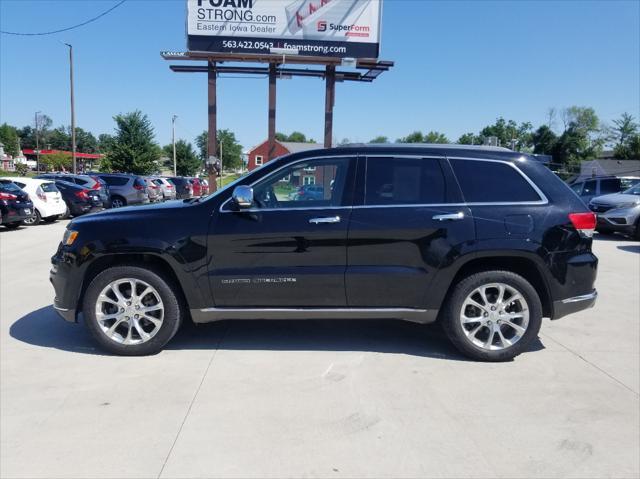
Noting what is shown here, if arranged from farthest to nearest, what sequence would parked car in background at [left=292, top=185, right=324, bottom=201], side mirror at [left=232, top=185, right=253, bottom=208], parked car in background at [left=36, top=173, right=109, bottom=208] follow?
parked car in background at [left=36, top=173, right=109, bottom=208], parked car in background at [left=292, top=185, right=324, bottom=201], side mirror at [left=232, top=185, right=253, bottom=208]

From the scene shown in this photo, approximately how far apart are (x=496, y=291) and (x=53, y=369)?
3.86 metres

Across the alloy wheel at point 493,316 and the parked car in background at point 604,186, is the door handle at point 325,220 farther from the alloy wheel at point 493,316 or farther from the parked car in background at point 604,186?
the parked car in background at point 604,186

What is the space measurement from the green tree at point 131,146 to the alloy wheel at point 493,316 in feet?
141

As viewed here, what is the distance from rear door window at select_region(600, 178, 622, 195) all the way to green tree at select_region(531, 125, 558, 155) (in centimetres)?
7508

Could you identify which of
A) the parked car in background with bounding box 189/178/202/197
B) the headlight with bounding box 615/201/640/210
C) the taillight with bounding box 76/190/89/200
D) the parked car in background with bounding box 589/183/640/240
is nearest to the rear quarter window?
the parked car in background with bounding box 589/183/640/240

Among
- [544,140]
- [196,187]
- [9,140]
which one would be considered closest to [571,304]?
[196,187]

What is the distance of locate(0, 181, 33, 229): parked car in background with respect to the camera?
13.3 metres

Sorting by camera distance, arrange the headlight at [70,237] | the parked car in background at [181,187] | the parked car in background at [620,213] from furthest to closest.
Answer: the parked car in background at [181,187] < the parked car in background at [620,213] < the headlight at [70,237]

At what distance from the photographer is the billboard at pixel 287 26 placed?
78.9ft

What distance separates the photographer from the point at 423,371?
422 cm

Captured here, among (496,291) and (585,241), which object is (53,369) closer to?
(496,291)

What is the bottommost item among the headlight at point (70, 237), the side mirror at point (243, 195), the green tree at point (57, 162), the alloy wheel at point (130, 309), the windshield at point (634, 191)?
the alloy wheel at point (130, 309)

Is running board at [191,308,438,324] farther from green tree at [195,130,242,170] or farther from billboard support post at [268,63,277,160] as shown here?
green tree at [195,130,242,170]

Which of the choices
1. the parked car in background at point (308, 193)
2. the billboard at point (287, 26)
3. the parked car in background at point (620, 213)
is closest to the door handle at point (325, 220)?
the parked car in background at point (308, 193)
